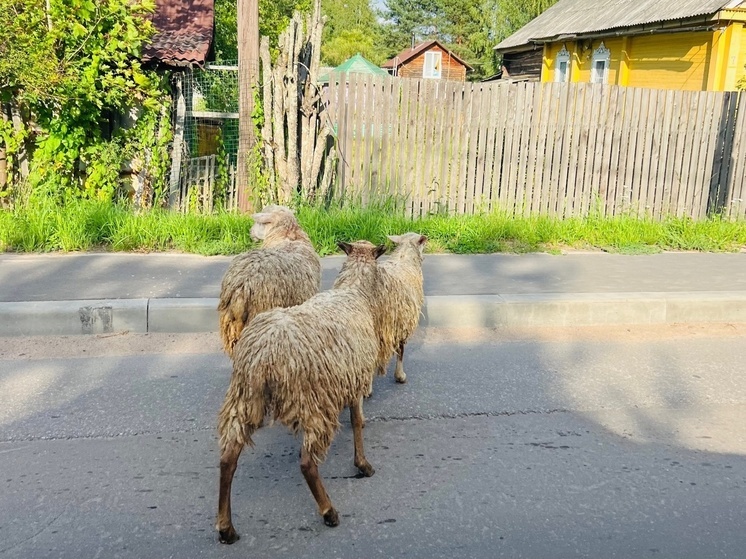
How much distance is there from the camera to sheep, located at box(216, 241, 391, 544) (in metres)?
3.12

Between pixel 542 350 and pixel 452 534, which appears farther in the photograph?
pixel 542 350

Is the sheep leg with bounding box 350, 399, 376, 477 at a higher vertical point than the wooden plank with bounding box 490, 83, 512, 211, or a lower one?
lower

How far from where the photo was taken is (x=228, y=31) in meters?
18.4

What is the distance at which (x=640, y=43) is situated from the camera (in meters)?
18.8

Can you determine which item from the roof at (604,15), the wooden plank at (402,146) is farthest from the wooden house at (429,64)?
the wooden plank at (402,146)

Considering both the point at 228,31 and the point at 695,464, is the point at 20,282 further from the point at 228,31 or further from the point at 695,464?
the point at 228,31

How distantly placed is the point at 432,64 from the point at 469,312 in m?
37.9

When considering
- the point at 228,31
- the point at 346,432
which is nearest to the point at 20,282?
the point at 346,432

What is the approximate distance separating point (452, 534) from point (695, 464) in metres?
1.59

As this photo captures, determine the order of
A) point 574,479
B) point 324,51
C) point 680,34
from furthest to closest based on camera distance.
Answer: point 324,51 → point 680,34 → point 574,479

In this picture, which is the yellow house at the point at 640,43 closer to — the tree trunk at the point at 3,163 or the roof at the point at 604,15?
the roof at the point at 604,15

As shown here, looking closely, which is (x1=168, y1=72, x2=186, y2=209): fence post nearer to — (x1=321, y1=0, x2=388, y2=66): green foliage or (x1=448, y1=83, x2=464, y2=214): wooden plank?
(x1=448, y1=83, x2=464, y2=214): wooden plank

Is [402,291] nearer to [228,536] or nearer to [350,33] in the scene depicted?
[228,536]

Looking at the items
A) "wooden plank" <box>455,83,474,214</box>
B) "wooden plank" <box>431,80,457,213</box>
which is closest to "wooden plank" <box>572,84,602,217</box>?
"wooden plank" <box>455,83,474,214</box>
